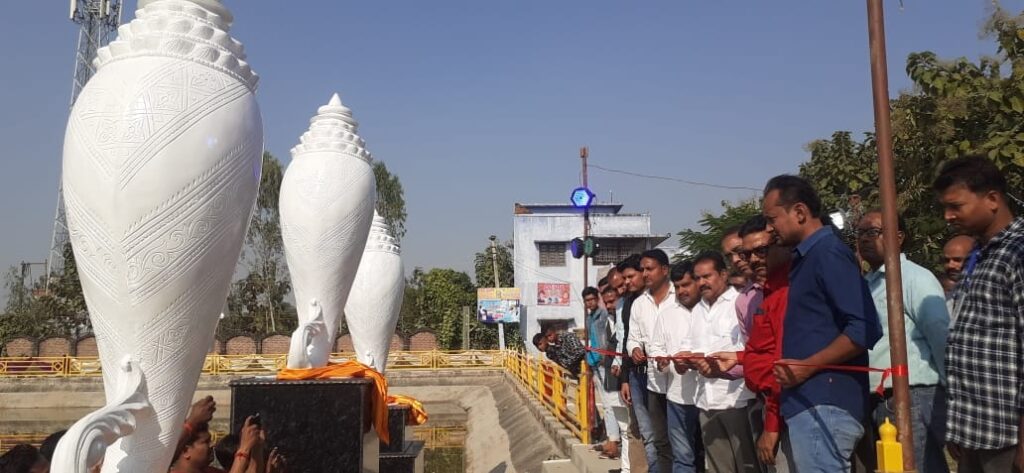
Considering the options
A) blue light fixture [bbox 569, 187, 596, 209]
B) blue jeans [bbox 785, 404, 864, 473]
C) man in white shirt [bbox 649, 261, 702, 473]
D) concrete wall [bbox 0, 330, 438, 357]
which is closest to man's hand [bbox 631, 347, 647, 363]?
man in white shirt [bbox 649, 261, 702, 473]

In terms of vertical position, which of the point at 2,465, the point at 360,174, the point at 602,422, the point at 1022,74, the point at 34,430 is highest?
the point at 1022,74

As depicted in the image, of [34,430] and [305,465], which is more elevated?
[305,465]

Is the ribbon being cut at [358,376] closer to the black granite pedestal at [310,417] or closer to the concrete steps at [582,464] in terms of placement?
the black granite pedestal at [310,417]

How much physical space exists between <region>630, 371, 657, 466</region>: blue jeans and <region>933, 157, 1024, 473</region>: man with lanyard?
7.80 ft

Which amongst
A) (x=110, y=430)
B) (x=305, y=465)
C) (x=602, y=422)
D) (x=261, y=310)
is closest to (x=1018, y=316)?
(x=110, y=430)

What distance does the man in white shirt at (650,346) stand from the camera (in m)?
4.55

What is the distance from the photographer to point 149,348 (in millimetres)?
2742

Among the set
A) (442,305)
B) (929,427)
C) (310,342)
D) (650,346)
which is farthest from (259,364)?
(929,427)

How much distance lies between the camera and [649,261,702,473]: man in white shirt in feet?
13.4

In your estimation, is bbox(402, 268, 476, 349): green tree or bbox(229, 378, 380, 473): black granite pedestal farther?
bbox(402, 268, 476, 349): green tree

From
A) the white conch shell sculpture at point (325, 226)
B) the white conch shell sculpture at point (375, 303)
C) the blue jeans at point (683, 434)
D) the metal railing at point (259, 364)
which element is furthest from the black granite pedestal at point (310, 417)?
the metal railing at point (259, 364)

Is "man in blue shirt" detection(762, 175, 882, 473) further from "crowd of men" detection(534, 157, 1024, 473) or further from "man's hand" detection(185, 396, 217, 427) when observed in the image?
"man's hand" detection(185, 396, 217, 427)

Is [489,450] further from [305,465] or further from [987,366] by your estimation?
[987,366]

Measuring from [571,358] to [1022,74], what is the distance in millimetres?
4620
